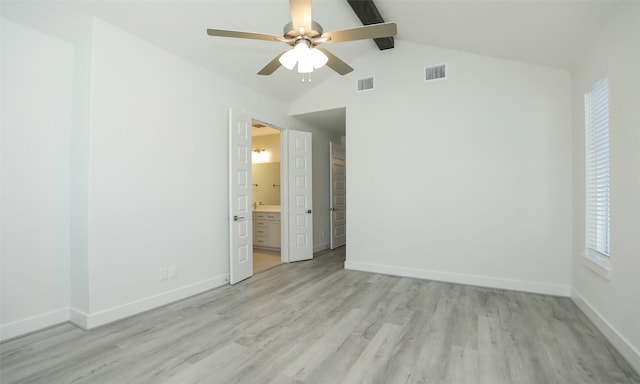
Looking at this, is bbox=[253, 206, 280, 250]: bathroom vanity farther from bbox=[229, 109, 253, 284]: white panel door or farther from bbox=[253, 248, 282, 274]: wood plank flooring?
bbox=[229, 109, 253, 284]: white panel door

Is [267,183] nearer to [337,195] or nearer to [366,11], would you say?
[337,195]

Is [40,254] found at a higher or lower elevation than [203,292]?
higher

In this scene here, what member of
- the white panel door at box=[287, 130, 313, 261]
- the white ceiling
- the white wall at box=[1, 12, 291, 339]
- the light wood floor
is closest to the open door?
the white panel door at box=[287, 130, 313, 261]

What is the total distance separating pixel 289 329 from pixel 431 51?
418cm

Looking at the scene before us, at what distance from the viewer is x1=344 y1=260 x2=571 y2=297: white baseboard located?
3.68 meters

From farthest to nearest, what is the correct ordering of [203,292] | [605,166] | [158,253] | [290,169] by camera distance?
[290,169], [203,292], [158,253], [605,166]

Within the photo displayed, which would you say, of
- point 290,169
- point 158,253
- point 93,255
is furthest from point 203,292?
point 290,169

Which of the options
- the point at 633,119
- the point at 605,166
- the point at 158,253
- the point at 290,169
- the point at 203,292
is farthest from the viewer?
the point at 290,169

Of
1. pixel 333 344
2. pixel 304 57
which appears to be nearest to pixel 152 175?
pixel 304 57

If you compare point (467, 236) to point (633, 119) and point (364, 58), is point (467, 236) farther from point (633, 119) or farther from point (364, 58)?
point (364, 58)

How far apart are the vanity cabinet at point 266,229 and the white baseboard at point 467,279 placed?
1.91 metres

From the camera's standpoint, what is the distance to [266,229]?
21.0 ft

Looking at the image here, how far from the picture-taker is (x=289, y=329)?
110 inches

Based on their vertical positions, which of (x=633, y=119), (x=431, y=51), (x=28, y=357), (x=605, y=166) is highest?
(x=431, y=51)
